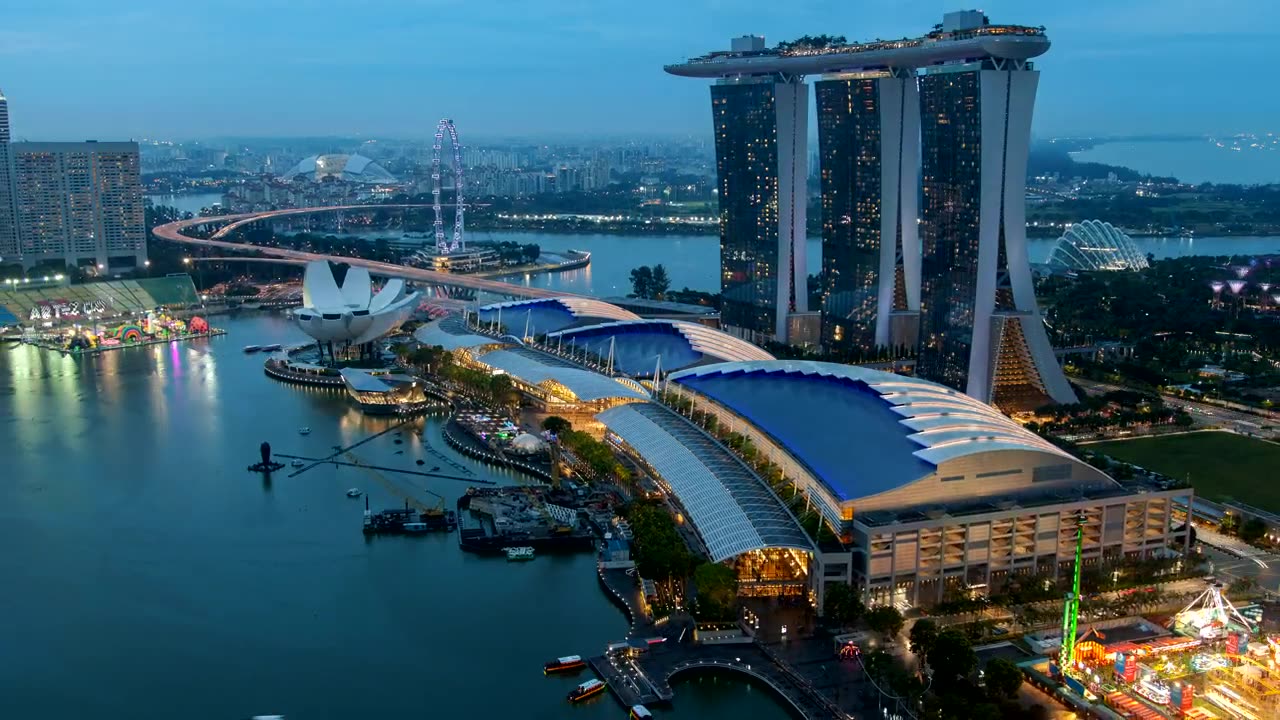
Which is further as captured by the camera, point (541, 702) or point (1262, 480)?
point (1262, 480)

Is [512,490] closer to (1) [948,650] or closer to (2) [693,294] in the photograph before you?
(1) [948,650]

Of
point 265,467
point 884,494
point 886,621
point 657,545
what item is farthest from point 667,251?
point 886,621

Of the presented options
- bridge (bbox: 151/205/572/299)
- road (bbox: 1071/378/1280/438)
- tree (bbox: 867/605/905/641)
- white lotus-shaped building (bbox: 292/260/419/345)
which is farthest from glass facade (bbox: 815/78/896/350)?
tree (bbox: 867/605/905/641)

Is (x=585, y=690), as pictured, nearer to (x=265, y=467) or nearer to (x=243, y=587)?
(x=243, y=587)

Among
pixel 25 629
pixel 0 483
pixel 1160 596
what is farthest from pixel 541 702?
pixel 0 483

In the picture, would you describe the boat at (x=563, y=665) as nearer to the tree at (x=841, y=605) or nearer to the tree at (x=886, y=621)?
the tree at (x=841, y=605)

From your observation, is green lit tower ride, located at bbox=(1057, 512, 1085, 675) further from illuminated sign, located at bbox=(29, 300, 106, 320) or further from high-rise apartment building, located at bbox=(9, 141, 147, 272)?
high-rise apartment building, located at bbox=(9, 141, 147, 272)
